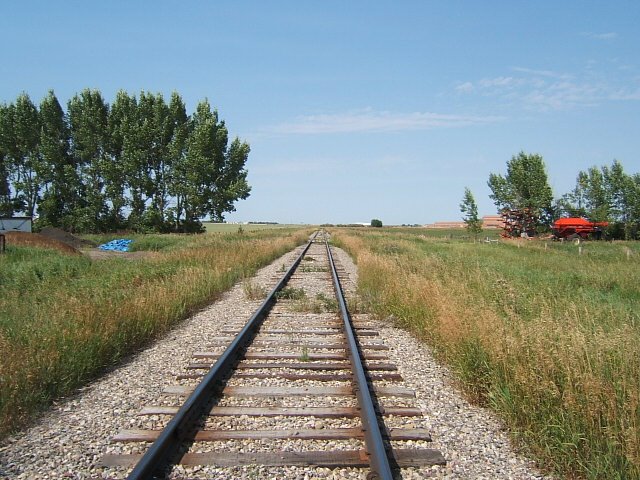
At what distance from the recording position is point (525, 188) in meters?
64.3

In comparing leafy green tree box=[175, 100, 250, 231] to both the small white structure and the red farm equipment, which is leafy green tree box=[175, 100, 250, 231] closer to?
the small white structure

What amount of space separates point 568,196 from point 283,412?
239 feet

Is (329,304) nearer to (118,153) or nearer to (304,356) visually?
(304,356)

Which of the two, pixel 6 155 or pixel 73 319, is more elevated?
pixel 6 155

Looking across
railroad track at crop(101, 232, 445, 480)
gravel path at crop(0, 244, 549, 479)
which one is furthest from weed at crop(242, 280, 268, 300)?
gravel path at crop(0, 244, 549, 479)

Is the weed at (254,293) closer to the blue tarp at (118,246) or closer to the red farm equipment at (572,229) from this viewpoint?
the blue tarp at (118,246)

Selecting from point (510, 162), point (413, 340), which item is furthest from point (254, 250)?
point (510, 162)

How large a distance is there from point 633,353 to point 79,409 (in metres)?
5.26

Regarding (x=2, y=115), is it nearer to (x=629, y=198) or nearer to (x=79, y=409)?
(x=79, y=409)

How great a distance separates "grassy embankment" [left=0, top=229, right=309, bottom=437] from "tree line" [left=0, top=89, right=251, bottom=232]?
35205 mm

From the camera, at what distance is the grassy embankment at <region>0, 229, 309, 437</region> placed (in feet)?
16.0

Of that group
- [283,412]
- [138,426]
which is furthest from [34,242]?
[283,412]

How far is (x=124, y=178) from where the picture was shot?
156ft

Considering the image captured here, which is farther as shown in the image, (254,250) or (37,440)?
(254,250)
